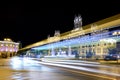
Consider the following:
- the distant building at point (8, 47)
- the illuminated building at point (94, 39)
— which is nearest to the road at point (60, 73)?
the illuminated building at point (94, 39)

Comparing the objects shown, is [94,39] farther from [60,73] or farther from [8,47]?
[8,47]

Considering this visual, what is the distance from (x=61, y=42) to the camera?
65312 millimetres

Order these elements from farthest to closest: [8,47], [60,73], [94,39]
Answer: [8,47]
[94,39]
[60,73]

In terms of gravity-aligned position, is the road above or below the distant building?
below

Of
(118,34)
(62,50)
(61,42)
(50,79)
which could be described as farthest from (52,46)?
(50,79)

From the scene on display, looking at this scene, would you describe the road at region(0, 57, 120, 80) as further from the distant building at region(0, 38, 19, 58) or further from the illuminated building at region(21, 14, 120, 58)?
the distant building at region(0, 38, 19, 58)

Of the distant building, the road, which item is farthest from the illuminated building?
the distant building

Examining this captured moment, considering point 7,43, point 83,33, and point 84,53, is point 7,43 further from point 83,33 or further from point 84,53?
point 83,33

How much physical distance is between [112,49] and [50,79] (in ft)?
134

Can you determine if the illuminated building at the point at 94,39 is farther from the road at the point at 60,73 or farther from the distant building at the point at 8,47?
the distant building at the point at 8,47

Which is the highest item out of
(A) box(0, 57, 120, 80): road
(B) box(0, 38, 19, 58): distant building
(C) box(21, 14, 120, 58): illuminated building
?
(B) box(0, 38, 19, 58): distant building

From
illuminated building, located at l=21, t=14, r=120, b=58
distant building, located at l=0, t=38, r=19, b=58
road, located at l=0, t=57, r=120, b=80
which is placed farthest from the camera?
distant building, located at l=0, t=38, r=19, b=58

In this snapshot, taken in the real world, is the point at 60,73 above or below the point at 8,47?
below

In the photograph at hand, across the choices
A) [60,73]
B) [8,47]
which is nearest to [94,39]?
[60,73]
